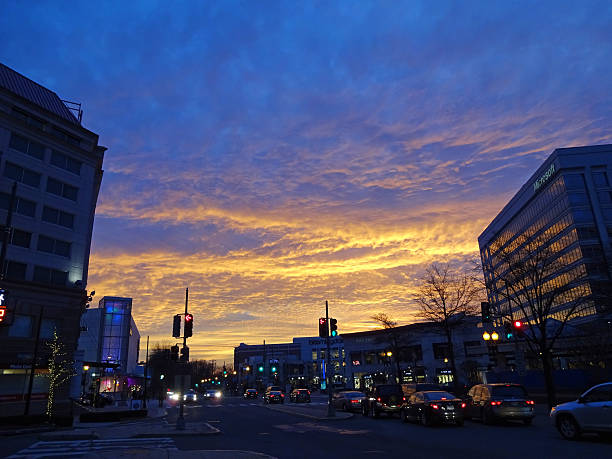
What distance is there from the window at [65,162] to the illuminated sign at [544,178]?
77877mm

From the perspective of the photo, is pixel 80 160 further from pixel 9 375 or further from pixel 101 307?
pixel 101 307

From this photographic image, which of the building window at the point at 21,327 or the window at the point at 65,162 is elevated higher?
the window at the point at 65,162

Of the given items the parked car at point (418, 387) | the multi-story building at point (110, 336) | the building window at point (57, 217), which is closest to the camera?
the parked car at point (418, 387)

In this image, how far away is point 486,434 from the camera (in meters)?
16.9

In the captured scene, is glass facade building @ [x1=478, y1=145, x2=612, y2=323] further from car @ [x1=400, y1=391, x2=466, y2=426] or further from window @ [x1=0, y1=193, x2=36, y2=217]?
window @ [x1=0, y1=193, x2=36, y2=217]

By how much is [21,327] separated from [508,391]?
36039 mm

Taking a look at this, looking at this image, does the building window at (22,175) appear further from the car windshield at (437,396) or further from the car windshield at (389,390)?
the car windshield at (437,396)

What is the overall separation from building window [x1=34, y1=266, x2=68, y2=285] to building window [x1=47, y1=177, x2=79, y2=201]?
731 centimetres

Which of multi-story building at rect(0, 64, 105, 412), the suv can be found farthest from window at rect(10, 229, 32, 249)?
the suv

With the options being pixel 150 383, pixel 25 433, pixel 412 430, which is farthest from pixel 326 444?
pixel 150 383

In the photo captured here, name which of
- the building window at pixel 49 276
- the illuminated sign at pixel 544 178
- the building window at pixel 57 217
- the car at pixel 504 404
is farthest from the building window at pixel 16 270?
the illuminated sign at pixel 544 178

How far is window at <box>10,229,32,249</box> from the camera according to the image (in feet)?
123

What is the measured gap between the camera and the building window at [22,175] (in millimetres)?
38656

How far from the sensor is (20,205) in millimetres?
38844
